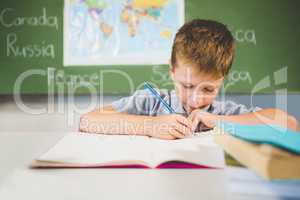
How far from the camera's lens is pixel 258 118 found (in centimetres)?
105

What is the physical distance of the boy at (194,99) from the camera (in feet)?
3.41

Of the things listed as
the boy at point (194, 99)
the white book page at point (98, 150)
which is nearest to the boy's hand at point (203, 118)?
the boy at point (194, 99)

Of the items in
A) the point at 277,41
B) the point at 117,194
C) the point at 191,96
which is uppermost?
the point at 277,41

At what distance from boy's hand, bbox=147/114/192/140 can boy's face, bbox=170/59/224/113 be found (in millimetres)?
71

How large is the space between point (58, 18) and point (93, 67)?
20 cm

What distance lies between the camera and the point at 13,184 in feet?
1.81

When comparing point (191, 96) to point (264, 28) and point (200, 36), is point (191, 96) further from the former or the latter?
point (264, 28)

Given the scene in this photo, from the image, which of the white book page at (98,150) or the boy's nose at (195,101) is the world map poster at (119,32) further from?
the white book page at (98,150)

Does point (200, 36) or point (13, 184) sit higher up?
point (200, 36)

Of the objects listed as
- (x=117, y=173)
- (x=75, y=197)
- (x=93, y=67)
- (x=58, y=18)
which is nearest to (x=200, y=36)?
(x=93, y=67)

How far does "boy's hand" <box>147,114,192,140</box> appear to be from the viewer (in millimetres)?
925

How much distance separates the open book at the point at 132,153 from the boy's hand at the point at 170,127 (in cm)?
6

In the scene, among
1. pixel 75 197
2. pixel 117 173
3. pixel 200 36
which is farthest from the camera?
pixel 200 36

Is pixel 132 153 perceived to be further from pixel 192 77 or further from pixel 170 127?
pixel 192 77
